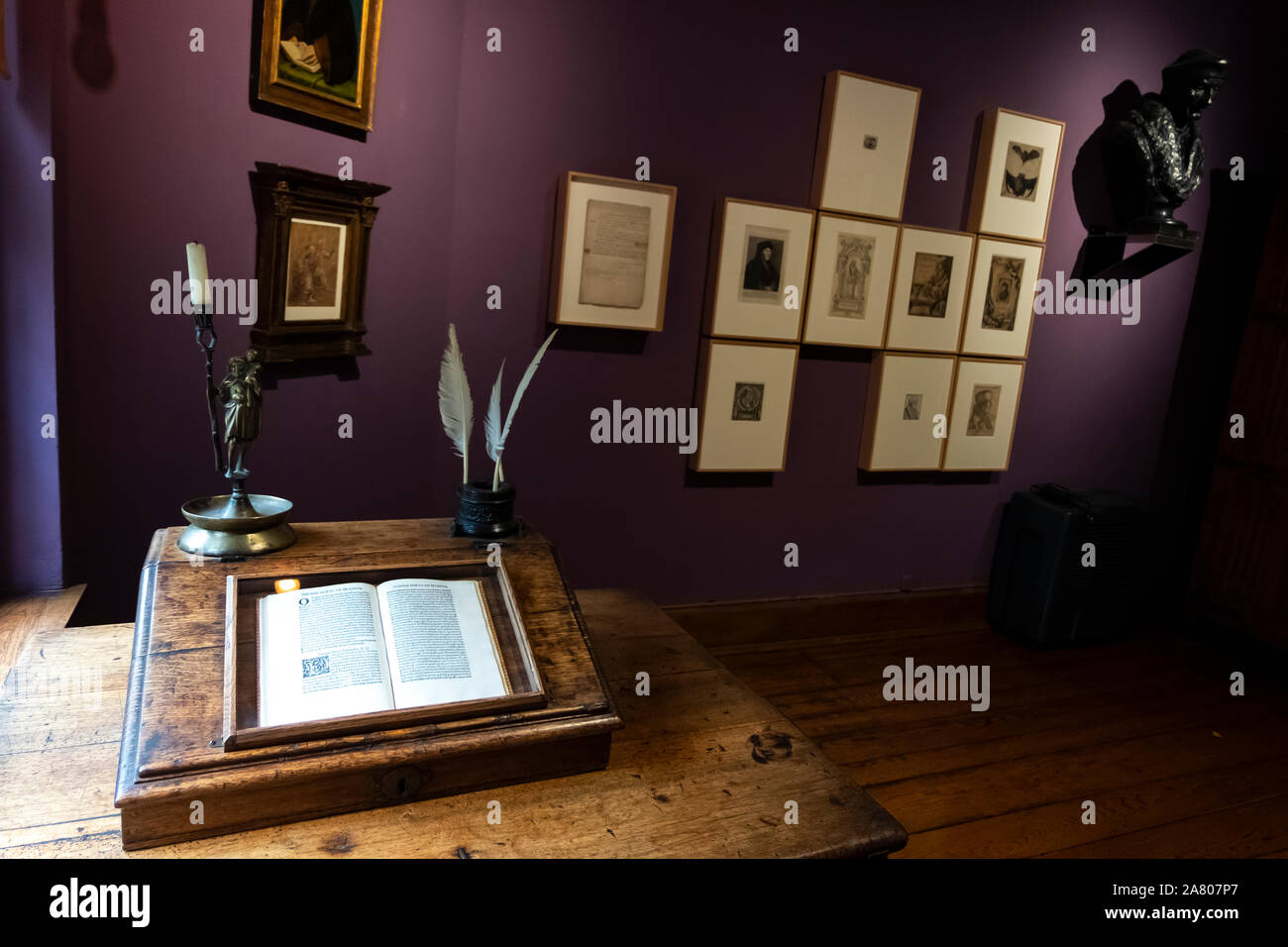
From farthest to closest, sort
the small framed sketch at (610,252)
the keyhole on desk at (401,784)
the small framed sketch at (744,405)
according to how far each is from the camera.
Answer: the small framed sketch at (744,405), the small framed sketch at (610,252), the keyhole on desk at (401,784)

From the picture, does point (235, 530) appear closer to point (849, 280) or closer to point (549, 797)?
point (549, 797)

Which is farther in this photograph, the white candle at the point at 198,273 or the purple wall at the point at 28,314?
the purple wall at the point at 28,314

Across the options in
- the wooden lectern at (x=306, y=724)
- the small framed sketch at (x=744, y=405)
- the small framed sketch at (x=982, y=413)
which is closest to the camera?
the wooden lectern at (x=306, y=724)

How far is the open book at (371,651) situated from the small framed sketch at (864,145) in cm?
265

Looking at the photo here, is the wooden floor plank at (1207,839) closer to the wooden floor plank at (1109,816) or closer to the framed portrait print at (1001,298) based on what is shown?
the wooden floor plank at (1109,816)

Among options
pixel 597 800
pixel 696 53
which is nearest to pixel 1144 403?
pixel 696 53

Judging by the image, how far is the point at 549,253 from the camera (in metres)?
3.20

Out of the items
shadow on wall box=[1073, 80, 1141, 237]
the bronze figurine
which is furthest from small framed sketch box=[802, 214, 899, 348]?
the bronze figurine

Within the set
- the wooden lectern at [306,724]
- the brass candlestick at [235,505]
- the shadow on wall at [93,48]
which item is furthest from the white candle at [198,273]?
the shadow on wall at [93,48]

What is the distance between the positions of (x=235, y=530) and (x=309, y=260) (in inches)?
45.5

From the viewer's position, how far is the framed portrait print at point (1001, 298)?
4.05 m

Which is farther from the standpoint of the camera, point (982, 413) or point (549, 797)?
point (982, 413)

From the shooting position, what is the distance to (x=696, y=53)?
3.29 m

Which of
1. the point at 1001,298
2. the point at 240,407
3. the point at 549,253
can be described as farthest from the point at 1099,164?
the point at 240,407
